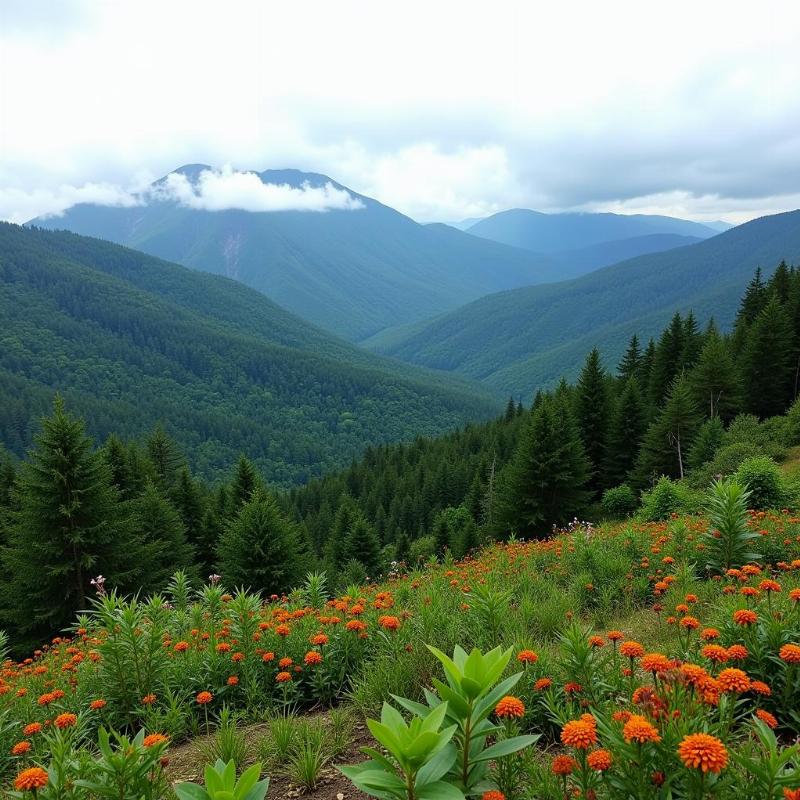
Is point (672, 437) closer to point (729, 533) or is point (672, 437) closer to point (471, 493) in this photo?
point (471, 493)

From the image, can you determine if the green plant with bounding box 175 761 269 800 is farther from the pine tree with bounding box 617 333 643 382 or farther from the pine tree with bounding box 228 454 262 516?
the pine tree with bounding box 617 333 643 382

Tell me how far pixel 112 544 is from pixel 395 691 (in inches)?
648

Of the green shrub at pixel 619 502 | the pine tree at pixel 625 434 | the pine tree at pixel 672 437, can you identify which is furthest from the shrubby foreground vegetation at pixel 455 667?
the pine tree at pixel 625 434

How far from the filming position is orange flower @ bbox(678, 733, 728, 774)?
1.54m

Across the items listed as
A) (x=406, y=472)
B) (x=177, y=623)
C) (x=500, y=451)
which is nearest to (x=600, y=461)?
(x=500, y=451)

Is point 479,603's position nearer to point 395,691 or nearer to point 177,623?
point 395,691

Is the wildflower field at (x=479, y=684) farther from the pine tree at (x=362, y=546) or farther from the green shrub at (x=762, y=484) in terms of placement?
the pine tree at (x=362, y=546)

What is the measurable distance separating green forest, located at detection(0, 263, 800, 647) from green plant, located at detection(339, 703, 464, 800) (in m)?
6.70

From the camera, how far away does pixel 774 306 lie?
34.0m

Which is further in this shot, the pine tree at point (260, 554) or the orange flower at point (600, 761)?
the pine tree at point (260, 554)

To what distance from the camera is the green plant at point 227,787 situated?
1.74m

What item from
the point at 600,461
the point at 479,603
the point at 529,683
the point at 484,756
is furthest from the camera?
the point at 600,461

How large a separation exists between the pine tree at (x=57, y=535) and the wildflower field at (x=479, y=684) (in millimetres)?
11405

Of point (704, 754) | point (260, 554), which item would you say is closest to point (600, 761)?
point (704, 754)
